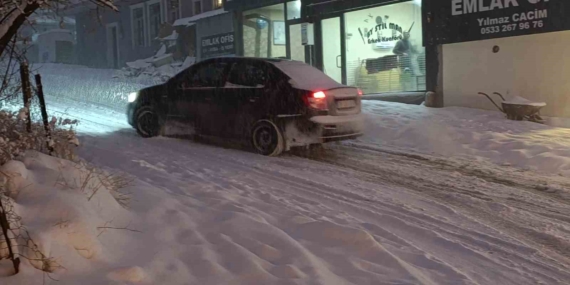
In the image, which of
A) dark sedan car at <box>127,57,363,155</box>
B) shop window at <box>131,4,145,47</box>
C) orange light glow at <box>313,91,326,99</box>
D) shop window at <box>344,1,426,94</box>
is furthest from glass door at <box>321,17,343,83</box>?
shop window at <box>131,4,145,47</box>

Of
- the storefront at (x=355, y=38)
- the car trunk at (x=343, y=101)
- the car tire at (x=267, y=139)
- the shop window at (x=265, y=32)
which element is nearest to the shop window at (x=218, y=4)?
the shop window at (x=265, y=32)

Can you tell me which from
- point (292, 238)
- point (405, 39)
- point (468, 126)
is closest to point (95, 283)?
point (292, 238)

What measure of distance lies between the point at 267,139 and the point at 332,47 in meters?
10.6

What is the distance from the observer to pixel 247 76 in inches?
420

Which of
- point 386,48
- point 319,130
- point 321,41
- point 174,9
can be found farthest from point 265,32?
point 319,130

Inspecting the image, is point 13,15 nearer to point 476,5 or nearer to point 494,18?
point 494,18

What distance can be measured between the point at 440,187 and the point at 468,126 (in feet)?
17.0

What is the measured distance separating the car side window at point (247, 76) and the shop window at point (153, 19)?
75.1 ft

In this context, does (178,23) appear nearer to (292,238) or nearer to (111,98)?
(111,98)

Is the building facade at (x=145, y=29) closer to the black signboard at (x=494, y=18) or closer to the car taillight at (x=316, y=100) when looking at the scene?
the black signboard at (x=494, y=18)

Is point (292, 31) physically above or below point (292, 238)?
above

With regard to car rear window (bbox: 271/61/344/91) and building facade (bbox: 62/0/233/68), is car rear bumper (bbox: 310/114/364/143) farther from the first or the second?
building facade (bbox: 62/0/233/68)

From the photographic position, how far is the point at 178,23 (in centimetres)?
2870

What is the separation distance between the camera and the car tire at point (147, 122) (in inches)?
466
